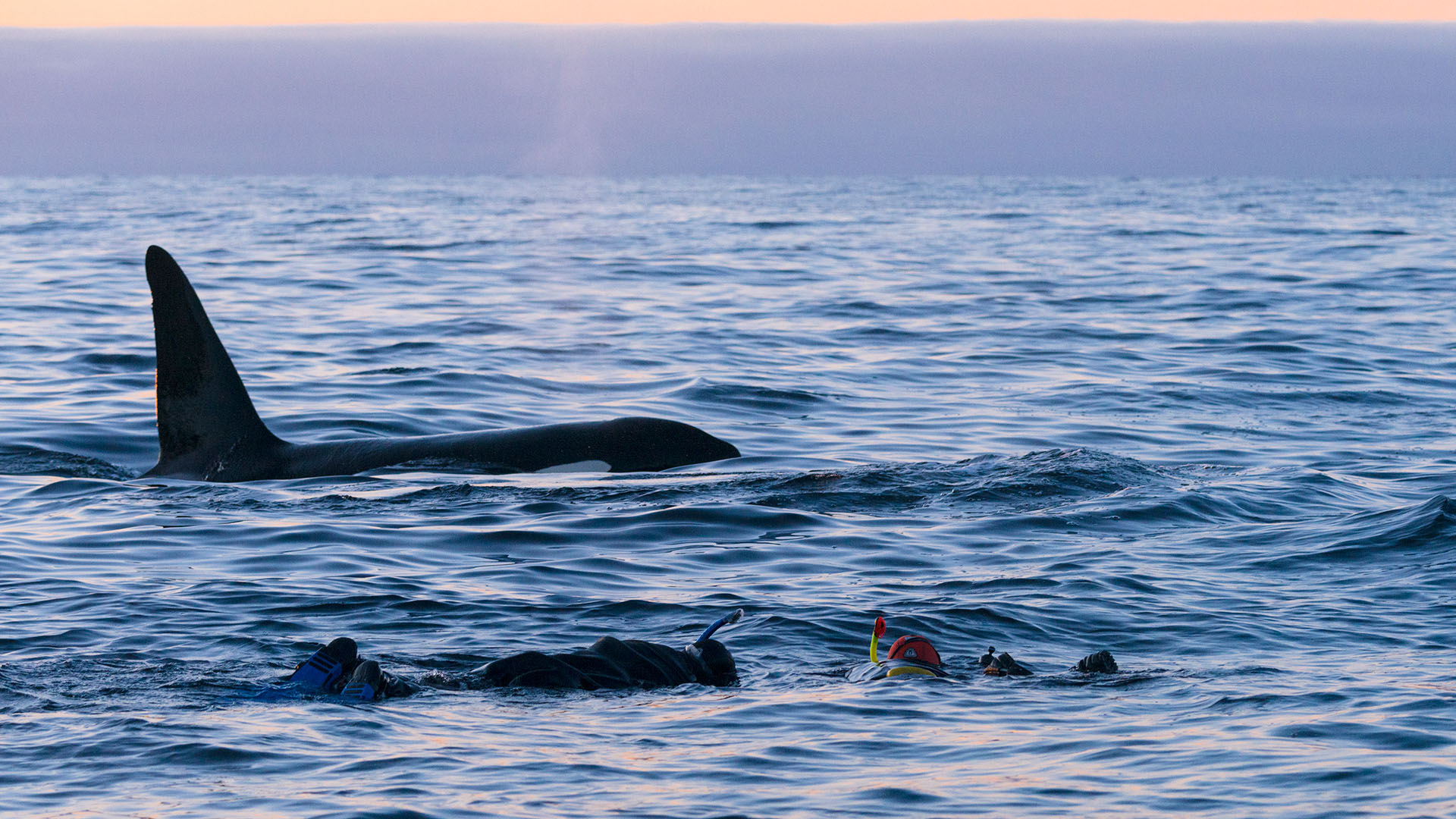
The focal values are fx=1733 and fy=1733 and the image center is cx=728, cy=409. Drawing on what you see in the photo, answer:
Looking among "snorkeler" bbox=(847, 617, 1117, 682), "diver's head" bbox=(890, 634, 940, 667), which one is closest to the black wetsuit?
"snorkeler" bbox=(847, 617, 1117, 682)

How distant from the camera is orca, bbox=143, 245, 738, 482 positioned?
14.2 m

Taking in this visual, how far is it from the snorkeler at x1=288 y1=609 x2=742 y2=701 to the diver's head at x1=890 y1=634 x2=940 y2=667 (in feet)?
2.68

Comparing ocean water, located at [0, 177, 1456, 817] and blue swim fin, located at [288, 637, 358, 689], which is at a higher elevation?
blue swim fin, located at [288, 637, 358, 689]

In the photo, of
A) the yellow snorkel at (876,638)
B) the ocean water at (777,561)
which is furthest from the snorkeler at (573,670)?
the yellow snorkel at (876,638)

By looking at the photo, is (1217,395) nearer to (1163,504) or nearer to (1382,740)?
(1163,504)

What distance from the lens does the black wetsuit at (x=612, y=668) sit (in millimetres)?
8336

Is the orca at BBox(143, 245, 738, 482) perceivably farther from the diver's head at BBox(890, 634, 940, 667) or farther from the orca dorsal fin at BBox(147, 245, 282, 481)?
the diver's head at BBox(890, 634, 940, 667)

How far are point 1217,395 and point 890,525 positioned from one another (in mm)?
8868

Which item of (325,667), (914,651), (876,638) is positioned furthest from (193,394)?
(914,651)

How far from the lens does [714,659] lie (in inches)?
334

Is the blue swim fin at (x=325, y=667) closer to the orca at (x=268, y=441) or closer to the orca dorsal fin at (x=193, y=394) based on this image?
the orca at (x=268, y=441)

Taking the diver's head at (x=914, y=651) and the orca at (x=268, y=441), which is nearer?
the diver's head at (x=914, y=651)

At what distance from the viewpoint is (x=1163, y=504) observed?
13539 mm

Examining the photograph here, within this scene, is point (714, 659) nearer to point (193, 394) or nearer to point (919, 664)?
point (919, 664)
